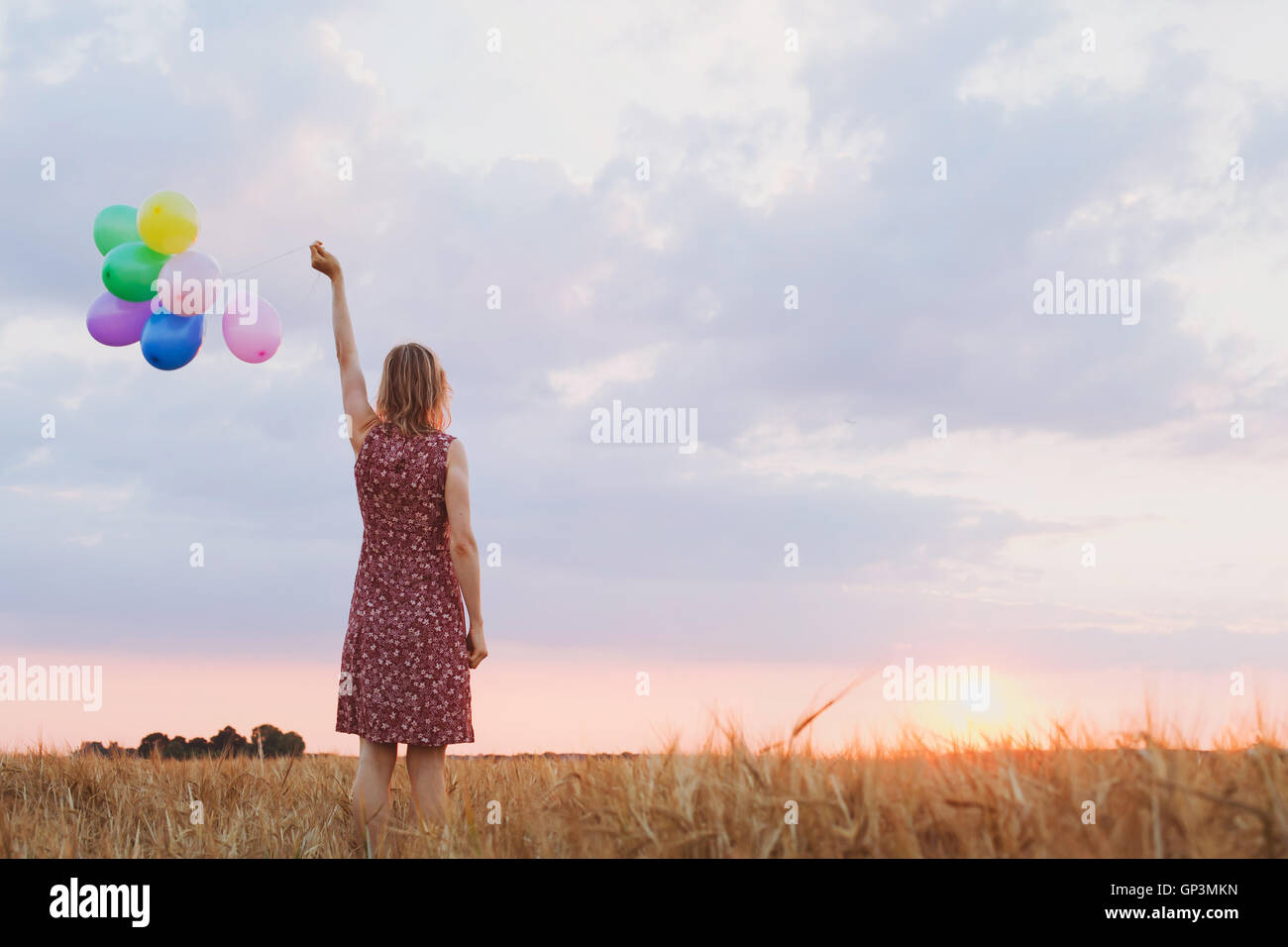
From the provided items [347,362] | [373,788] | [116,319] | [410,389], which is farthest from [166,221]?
[373,788]

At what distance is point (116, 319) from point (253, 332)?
36.8 inches

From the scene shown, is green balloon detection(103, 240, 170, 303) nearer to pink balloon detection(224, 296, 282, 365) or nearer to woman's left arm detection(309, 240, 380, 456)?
pink balloon detection(224, 296, 282, 365)

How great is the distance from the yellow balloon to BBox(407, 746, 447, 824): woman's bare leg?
3523 mm

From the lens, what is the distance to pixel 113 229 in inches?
243

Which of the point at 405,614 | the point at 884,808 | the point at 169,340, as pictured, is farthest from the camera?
the point at 169,340

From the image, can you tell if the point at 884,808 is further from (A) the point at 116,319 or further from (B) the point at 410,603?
(A) the point at 116,319

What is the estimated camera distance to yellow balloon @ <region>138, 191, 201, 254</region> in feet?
19.1

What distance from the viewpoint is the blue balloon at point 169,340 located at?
5730mm

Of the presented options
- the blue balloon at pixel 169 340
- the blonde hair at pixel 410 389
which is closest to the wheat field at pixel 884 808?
the blonde hair at pixel 410 389

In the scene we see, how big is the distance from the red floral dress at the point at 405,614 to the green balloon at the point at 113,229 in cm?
285

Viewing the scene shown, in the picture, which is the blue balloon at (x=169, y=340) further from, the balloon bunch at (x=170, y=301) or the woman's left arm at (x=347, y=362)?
the woman's left arm at (x=347, y=362)

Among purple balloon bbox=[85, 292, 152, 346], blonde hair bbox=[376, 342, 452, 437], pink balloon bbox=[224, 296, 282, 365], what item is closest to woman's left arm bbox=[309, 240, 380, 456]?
blonde hair bbox=[376, 342, 452, 437]
